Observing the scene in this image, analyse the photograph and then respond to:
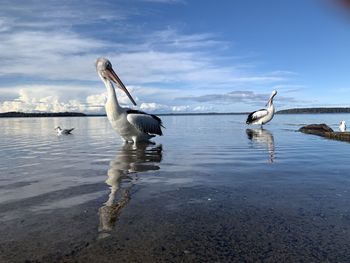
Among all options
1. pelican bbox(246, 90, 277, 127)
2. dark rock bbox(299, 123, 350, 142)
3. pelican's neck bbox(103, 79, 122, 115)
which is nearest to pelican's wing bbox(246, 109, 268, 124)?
pelican bbox(246, 90, 277, 127)

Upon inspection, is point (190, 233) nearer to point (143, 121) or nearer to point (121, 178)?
point (121, 178)

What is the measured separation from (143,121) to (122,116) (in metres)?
0.86

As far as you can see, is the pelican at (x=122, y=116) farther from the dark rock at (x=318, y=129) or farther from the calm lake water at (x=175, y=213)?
the dark rock at (x=318, y=129)

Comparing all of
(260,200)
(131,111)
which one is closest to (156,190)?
(260,200)

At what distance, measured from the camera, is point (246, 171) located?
7848mm

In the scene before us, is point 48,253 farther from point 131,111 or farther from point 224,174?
point 131,111

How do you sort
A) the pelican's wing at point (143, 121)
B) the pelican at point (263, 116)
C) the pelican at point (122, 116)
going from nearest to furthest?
1. the pelican at point (122, 116)
2. the pelican's wing at point (143, 121)
3. the pelican at point (263, 116)

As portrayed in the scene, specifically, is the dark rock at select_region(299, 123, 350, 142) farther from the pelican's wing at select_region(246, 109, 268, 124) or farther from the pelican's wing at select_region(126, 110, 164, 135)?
the pelican's wing at select_region(126, 110, 164, 135)

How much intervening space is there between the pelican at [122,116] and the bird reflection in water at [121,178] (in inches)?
76.4

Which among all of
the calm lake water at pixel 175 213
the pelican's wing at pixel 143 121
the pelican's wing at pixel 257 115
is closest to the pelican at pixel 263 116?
the pelican's wing at pixel 257 115

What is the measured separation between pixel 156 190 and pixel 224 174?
1960mm

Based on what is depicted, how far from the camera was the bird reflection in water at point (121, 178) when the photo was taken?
14.4 feet

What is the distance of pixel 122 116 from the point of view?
527 inches

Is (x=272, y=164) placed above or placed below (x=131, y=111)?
below
